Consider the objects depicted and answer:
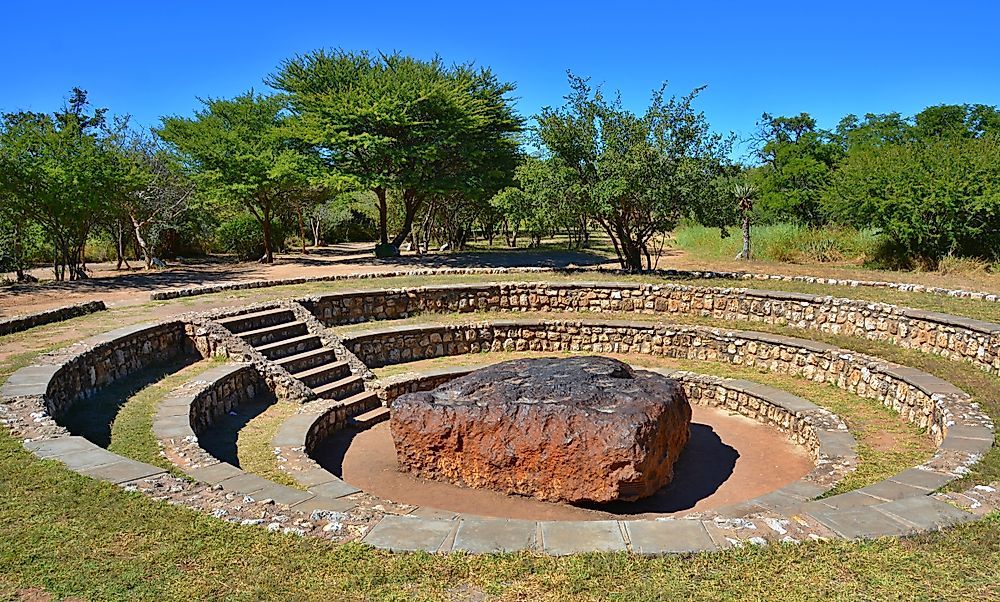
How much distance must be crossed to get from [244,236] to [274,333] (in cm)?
2157

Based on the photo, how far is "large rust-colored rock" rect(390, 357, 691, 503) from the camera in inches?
272

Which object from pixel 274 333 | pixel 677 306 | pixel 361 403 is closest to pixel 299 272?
pixel 274 333

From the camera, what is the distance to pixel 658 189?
647 inches

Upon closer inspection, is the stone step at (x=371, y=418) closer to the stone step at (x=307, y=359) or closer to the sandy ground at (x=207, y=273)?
the stone step at (x=307, y=359)

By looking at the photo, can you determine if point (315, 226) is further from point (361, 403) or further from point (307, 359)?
point (361, 403)

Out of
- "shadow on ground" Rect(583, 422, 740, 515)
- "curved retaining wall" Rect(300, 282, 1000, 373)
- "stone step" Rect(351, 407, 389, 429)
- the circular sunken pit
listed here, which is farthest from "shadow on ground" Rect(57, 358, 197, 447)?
"shadow on ground" Rect(583, 422, 740, 515)

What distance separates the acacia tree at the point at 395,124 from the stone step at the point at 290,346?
15.1 m

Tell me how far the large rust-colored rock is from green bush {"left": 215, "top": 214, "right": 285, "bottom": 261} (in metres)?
26.7

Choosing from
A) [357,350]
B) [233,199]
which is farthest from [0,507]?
[233,199]

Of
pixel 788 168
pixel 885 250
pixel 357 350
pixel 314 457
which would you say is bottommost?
pixel 314 457

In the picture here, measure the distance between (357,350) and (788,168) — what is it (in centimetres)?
3153

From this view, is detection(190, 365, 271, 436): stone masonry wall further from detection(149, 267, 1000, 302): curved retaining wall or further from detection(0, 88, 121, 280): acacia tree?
detection(0, 88, 121, 280): acacia tree

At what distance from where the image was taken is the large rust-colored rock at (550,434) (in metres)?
6.90

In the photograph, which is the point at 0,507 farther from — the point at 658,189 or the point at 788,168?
the point at 788,168
